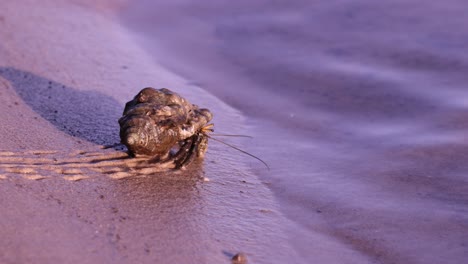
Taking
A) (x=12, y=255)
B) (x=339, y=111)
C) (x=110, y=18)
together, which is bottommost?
(x=12, y=255)

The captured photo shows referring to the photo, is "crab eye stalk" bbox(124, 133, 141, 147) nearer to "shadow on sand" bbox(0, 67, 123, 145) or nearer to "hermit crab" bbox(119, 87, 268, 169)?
"hermit crab" bbox(119, 87, 268, 169)

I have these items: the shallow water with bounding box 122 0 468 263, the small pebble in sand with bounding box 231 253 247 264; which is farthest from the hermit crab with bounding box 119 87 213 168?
the small pebble in sand with bounding box 231 253 247 264

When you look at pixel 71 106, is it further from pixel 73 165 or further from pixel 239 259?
pixel 239 259

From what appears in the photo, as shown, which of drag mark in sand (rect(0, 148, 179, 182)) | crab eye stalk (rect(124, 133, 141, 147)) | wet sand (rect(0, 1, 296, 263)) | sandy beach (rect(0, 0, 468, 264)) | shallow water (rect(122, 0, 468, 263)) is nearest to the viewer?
wet sand (rect(0, 1, 296, 263))

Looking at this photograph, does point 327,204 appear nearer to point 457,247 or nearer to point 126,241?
point 457,247

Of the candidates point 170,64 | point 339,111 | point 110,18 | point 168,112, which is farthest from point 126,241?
point 110,18
